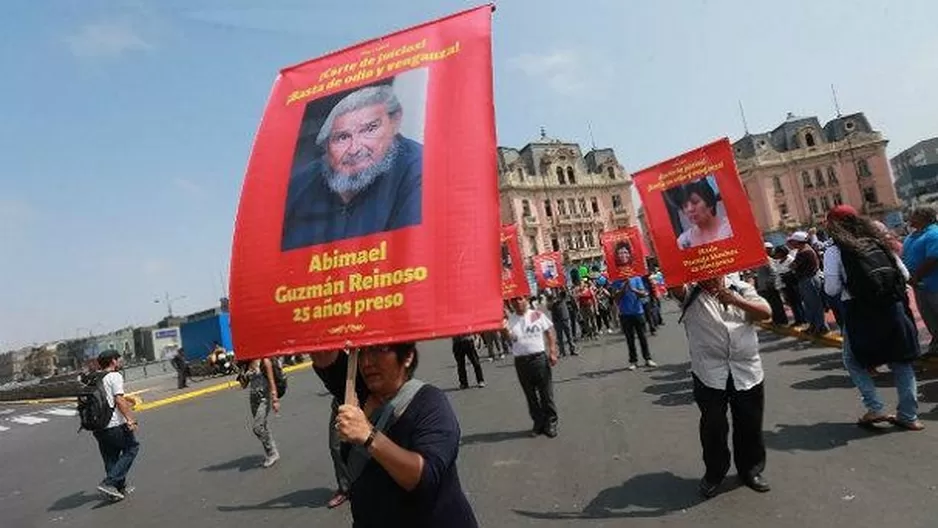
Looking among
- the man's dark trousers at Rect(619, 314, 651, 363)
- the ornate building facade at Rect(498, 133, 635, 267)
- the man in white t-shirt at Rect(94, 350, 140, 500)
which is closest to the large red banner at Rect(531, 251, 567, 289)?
the man's dark trousers at Rect(619, 314, 651, 363)

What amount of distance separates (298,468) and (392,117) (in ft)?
22.1

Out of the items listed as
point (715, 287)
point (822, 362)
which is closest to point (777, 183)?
point (822, 362)

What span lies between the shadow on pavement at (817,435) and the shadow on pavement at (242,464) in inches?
242

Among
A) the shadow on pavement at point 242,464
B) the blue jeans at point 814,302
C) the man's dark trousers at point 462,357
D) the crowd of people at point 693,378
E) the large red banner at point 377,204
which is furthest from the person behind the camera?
the man's dark trousers at point 462,357

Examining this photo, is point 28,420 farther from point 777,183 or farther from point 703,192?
point 777,183

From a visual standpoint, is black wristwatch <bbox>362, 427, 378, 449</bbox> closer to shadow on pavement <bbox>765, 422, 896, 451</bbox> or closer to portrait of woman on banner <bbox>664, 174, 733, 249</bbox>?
portrait of woman on banner <bbox>664, 174, 733, 249</bbox>

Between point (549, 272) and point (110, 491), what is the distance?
14084 millimetres

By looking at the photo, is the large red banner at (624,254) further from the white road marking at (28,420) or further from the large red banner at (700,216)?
the white road marking at (28,420)

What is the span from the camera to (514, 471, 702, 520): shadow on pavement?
4.90 meters

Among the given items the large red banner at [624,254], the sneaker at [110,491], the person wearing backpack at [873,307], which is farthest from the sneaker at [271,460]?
the large red banner at [624,254]

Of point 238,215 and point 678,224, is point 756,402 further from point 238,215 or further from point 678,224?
point 238,215

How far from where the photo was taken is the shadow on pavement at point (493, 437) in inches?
316

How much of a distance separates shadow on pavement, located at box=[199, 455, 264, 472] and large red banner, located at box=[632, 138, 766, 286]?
5.93 m

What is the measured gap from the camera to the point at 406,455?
2188 mm
